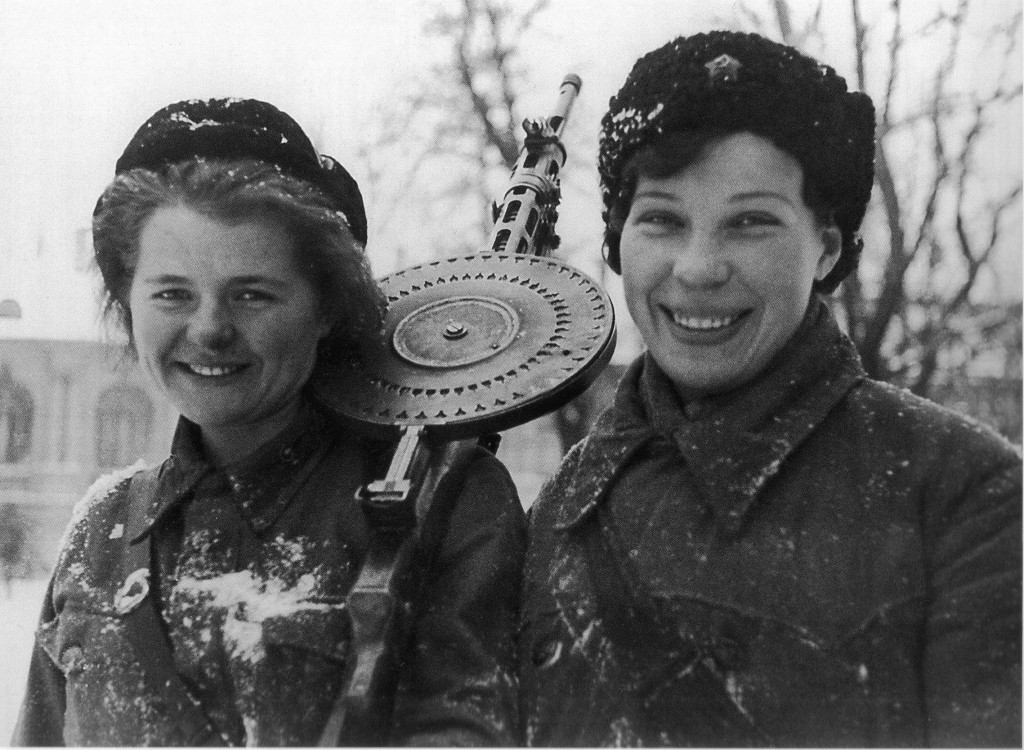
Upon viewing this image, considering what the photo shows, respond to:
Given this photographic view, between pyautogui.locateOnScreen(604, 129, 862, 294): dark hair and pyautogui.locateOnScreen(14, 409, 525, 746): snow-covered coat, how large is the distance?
72 cm

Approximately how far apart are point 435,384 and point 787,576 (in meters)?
0.96

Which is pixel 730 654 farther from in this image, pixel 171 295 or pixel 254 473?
pixel 171 295

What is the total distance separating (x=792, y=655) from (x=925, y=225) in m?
1.96

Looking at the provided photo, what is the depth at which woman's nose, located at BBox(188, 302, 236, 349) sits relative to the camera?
2326 mm

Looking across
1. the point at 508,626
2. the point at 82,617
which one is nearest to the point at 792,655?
the point at 508,626

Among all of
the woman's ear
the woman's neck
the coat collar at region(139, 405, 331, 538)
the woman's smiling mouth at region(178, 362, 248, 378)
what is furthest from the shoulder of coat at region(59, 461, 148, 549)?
the woman's ear

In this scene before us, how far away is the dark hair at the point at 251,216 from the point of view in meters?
2.41

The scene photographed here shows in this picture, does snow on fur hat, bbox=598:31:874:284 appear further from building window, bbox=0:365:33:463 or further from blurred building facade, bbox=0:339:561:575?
building window, bbox=0:365:33:463

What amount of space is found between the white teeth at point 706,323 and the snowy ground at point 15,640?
6.23 feet

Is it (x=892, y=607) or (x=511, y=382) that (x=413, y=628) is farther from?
(x=892, y=607)

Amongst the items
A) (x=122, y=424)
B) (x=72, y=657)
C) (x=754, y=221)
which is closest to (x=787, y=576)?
(x=754, y=221)

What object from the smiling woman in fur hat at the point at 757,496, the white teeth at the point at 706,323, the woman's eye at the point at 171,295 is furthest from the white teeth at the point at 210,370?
the white teeth at the point at 706,323

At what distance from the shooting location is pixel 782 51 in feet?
6.99

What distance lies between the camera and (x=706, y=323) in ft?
7.08
